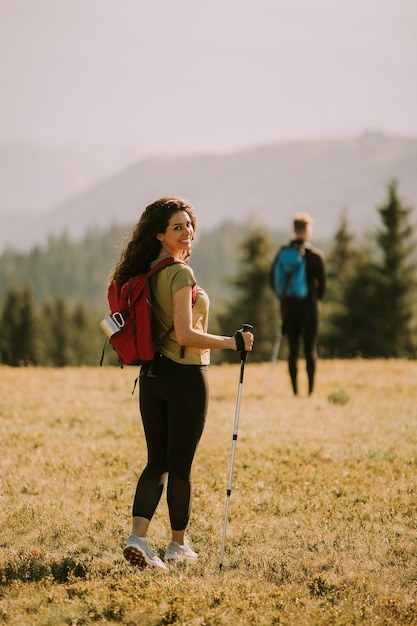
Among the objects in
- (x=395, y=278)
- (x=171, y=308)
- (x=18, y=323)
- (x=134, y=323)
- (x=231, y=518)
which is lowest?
(x=18, y=323)

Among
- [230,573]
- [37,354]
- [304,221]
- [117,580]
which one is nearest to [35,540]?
[117,580]

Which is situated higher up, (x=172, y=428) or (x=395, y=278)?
(x=395, y=278)

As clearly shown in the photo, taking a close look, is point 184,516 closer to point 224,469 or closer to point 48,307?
point 224,469

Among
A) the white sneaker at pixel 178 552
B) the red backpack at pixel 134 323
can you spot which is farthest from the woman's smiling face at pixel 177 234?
the white sneaker at pixel 178 552

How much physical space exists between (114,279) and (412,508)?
4251mm

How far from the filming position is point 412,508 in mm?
7359

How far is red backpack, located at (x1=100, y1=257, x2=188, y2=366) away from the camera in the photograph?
543 cm

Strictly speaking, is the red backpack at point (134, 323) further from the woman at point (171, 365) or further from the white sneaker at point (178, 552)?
the white sneaker at point (178, 552)

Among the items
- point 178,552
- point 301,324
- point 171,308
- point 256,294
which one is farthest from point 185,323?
point 256,294

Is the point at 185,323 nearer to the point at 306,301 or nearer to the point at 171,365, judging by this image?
the point at 171,365

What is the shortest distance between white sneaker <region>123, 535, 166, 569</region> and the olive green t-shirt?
161cm

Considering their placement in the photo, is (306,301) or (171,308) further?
(306,301)

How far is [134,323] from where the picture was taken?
5.46m

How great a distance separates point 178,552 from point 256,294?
57.5 meters
